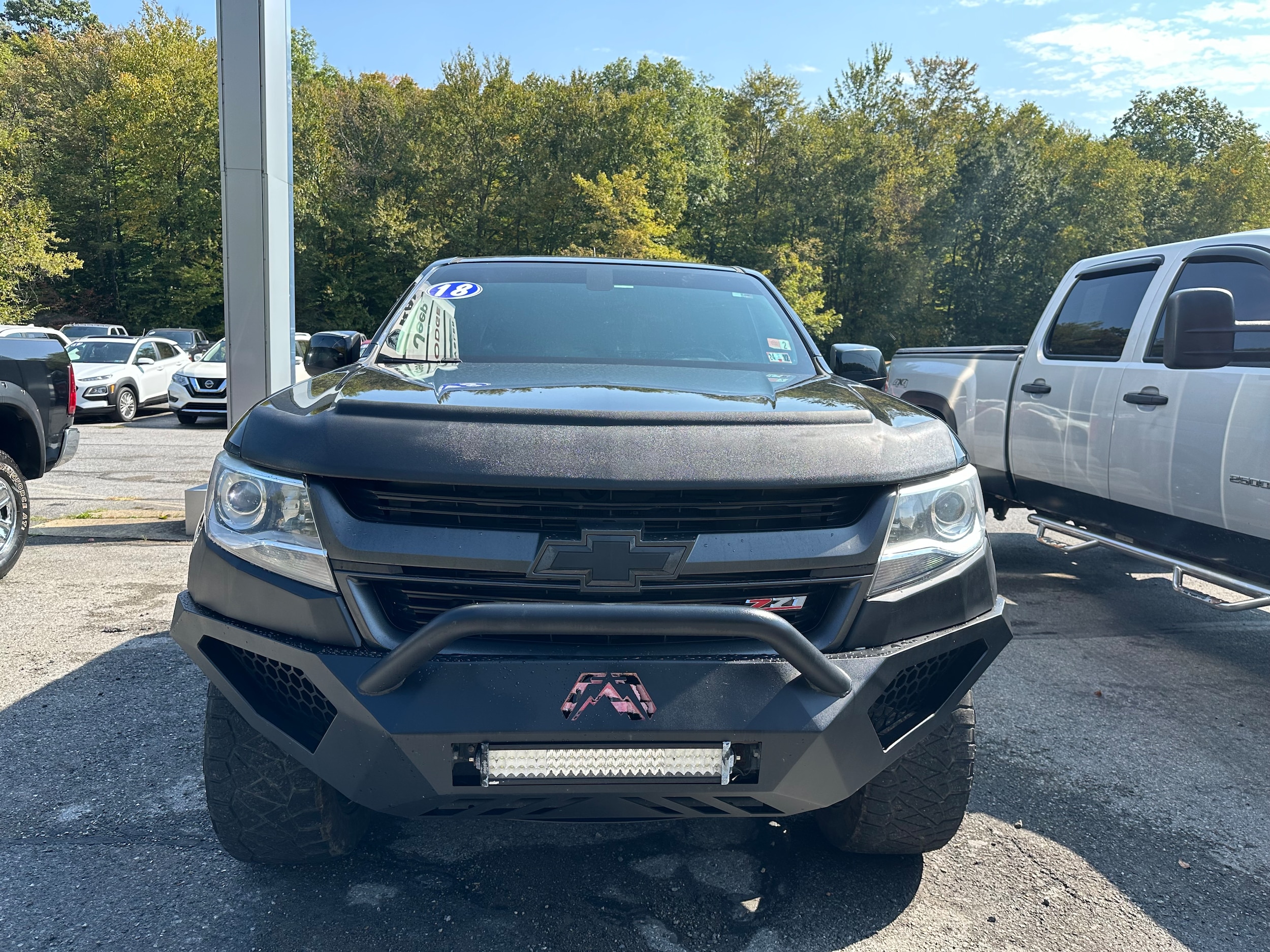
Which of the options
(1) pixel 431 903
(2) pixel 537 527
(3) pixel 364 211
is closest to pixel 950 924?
(1) pixel 431 903

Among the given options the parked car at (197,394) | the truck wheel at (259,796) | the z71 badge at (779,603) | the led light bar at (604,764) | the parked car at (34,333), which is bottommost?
the parked car at (197,394)

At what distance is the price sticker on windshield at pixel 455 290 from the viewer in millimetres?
3543

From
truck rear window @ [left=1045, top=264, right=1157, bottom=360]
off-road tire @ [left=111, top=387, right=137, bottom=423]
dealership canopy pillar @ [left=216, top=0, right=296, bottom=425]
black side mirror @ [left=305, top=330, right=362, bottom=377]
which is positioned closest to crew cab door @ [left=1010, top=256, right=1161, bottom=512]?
truck rear window @ [left=1045, top=264, right=1157, bottom=360]

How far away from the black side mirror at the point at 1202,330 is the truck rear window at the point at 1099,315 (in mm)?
1480

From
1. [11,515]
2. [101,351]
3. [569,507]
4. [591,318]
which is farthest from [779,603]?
[101,351]

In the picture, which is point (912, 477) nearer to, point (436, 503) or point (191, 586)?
point (436, 503)

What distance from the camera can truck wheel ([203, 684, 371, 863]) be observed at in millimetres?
2252

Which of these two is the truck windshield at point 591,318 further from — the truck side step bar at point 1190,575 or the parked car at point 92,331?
the parked car at point 92,331

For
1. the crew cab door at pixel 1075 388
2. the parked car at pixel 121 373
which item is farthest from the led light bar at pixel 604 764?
the parked car at pixel 121 373

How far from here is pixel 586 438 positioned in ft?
6.79

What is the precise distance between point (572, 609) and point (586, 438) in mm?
397

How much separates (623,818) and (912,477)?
1020 millimetres

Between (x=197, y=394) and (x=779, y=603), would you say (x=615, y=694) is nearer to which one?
(x=779, y=603)

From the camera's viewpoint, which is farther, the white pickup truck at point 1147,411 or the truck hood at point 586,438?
the white pickup truck at point 1147,411
